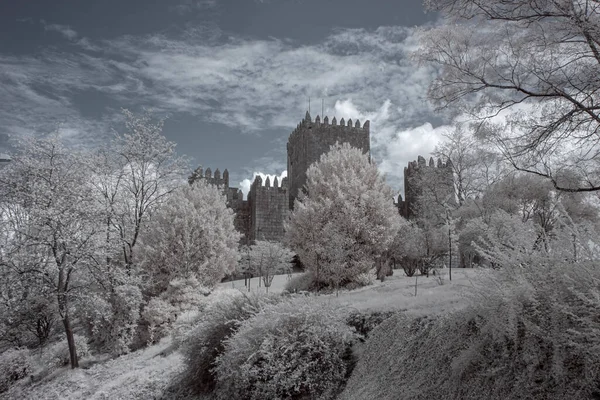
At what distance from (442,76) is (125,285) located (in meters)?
14.1

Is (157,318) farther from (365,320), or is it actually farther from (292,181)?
(292,181)

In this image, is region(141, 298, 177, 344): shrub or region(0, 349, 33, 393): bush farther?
region(141, 298, 177, 344): shrub

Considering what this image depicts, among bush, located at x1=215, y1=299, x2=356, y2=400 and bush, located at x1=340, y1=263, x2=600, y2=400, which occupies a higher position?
bush, located at x1=340, y1=263, x2=600, y2=400

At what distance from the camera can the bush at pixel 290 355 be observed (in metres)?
7.16

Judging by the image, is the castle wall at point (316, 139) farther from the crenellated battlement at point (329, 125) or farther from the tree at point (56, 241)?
the tree at point (56, 241)

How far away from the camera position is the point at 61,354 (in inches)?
668

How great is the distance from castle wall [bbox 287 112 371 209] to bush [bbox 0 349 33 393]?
21.3 meters

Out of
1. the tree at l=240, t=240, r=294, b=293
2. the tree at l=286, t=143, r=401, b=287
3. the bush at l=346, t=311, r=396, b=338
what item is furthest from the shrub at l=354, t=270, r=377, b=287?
the bush at l=346, t=311, r=396, b=338

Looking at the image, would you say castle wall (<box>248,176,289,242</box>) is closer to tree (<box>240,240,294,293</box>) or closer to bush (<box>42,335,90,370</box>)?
tree (<box>240,240,294,293</box>)

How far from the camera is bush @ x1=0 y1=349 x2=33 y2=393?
1608cm

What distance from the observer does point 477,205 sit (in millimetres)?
25844

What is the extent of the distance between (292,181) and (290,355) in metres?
30.2

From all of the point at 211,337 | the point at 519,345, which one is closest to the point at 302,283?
the point at 211,337

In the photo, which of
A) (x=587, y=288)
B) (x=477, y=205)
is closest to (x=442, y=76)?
(x=587, y=288)
